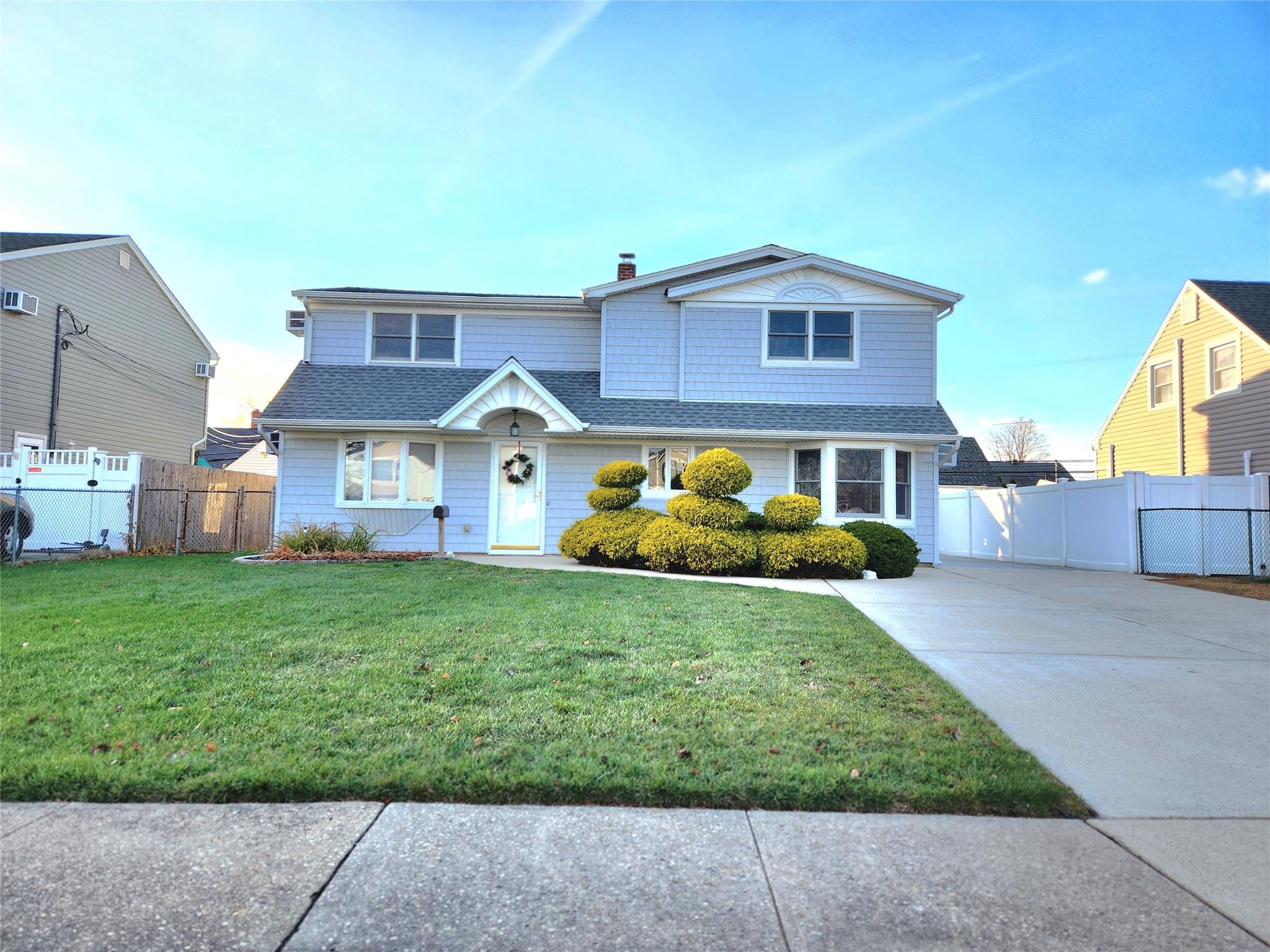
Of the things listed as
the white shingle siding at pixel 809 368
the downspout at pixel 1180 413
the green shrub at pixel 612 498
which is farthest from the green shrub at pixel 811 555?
the downspout at pixel 1180 413

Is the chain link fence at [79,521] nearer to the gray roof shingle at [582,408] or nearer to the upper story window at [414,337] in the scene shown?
the gray roof shingle at [582,408]

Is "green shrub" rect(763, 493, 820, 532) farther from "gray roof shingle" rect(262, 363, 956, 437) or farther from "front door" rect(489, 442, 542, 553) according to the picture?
"front door" rect(489, 442, 542, 553)

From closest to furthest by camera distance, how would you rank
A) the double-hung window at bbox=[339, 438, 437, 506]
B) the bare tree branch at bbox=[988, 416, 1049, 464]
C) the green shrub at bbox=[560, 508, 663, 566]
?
the green shrub at bbox=[560, 508, 663, 566]
the double-hung window at bbox=[339, 438, 437, 506]
the bare tree branch at bbox=[988, 416, 1049, 464]

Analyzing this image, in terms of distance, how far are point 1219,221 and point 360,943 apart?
2243 cm

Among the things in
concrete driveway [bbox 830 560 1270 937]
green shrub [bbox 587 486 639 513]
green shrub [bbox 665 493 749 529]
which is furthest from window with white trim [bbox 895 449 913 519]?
green shrub [bbox 587 486 639 513]

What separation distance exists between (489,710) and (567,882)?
1667mm

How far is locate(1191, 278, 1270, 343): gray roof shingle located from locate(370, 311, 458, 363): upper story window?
18.3 meters

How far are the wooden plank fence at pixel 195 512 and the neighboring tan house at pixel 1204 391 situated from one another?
2181 cm

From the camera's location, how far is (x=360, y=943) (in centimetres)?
203

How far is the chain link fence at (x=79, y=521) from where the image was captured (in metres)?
12.6

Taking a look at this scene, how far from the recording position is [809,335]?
46.1 feet

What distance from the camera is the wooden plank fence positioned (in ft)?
42.7

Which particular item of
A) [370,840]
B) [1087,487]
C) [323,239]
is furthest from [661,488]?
[370,840]

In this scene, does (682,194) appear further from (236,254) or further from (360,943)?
(360,943)
